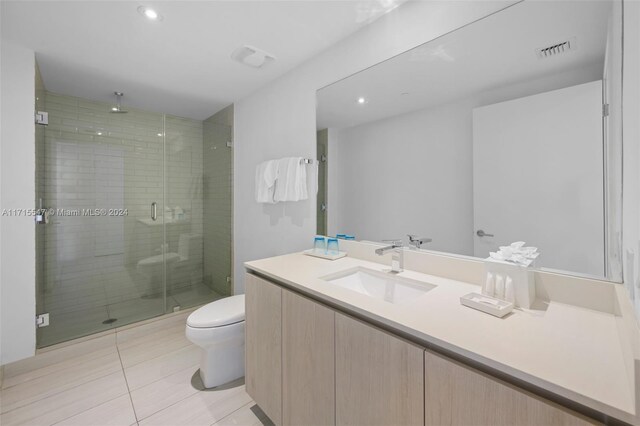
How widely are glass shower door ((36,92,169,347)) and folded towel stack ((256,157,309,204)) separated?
132 centimetres

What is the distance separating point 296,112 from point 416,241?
1.35 m

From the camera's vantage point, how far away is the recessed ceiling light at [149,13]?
147cm

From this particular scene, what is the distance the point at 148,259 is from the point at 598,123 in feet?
11.3

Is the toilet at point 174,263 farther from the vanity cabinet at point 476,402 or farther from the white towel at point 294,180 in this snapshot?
the vanity cabinet at point 476,402

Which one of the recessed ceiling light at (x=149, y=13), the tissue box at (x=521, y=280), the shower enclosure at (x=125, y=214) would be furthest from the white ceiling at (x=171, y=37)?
the tissue box at (x=521, y=280)

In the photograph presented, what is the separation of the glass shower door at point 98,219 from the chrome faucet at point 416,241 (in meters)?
2.55

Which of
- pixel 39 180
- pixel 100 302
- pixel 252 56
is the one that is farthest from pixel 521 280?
pixel 100 302

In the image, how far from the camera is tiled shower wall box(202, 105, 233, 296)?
2.98 m

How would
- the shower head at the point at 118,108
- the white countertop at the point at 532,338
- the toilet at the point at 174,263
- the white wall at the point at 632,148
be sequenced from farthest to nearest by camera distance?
the toilet at the point at 174,263 → the shower head at the point at 118,108 → the white wall at the point at 632,148 → the white countertop at the point at 532,338

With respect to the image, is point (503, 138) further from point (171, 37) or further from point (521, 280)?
point (171, 37)

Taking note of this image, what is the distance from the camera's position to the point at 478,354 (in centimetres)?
64

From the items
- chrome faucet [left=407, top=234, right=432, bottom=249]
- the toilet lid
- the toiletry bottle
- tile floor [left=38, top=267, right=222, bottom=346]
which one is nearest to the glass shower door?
tile floor [left=38, top=267, right=222, bottom=346]

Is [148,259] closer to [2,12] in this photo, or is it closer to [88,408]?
[88,408]

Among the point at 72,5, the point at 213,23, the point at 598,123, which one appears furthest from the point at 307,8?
the point at 598,123
